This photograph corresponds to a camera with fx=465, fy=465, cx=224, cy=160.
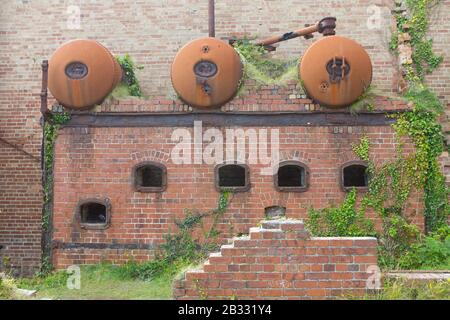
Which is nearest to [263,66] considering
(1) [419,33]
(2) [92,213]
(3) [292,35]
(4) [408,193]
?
(3) [292,35]

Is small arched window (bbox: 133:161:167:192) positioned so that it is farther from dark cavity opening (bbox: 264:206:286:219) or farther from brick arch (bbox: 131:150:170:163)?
dark cavity opening (bbox: 264:206:286:219)

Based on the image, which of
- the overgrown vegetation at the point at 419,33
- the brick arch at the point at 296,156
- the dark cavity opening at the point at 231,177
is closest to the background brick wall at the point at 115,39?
the overgrown vegetation at the point at 419,33

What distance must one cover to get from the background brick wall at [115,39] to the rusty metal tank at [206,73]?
116 inches

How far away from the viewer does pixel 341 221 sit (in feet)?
23.8

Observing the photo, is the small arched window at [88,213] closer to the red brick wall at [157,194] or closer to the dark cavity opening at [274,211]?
the red brick wall at [157,194]

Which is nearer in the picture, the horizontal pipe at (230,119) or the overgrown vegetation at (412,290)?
the overgrown vegetation at (412,290)

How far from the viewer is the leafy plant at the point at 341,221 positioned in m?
7.24

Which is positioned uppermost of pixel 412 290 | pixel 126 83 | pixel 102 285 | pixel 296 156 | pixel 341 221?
pixel 126 83

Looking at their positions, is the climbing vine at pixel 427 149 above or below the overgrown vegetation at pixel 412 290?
above

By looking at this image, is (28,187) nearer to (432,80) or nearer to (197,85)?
(197,85)

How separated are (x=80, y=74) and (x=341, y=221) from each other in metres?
4.69

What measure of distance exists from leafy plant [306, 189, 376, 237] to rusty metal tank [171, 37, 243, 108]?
2340 mm

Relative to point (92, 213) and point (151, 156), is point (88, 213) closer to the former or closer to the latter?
point (92, 213)

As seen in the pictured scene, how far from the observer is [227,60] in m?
7.27
